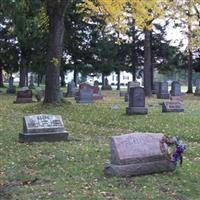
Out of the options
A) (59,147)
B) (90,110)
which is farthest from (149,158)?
(90,110)

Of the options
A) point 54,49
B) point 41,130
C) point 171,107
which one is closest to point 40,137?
point 41,130

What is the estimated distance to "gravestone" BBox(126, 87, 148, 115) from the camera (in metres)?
20.5

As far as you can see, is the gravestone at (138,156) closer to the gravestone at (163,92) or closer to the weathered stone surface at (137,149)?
the weathered stone surface at (137,149)

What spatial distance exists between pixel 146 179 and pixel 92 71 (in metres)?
40.8

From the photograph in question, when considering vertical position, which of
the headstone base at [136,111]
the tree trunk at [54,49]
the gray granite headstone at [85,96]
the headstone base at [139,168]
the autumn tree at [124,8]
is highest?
the autumn tree at [124,8]

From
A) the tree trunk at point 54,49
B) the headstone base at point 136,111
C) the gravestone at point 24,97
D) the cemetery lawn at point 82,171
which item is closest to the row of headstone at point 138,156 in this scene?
the cemetery lawn at point 82,171

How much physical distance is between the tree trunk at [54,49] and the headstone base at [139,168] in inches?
583

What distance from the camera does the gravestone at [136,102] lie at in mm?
20469

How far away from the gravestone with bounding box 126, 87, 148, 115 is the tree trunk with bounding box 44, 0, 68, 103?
4.38 metres

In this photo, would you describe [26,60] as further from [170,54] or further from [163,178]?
[163,178]

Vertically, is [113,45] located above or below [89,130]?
above

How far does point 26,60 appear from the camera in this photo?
44281 millimetres

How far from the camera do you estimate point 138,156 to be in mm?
8820

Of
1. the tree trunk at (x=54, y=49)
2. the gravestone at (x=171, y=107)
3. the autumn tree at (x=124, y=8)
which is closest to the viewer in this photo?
the gravestone at (x=171, y=107)
